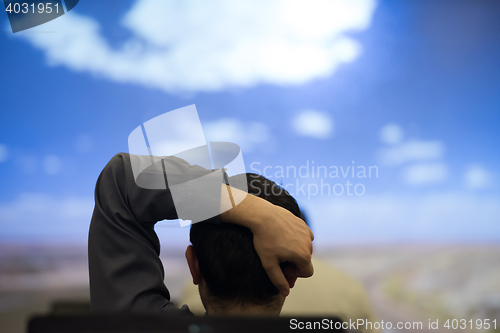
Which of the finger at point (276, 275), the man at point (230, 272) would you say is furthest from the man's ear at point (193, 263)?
the finger at point (276, 275)

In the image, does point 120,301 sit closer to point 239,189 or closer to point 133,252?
point 133,252

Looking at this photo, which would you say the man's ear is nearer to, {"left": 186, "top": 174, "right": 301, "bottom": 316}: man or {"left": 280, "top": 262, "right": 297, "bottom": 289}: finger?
{"left": 186, "top": 174, "right": 301, "bottom": 316}: man

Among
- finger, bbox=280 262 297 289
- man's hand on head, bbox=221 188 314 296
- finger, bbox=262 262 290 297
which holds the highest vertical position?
man's hand on head, bbox=221 188 314 296

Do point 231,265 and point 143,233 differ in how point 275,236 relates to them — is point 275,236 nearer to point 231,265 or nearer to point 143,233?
point 231,265

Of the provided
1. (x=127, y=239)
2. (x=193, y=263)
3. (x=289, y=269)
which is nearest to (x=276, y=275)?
(x=289, y=269)

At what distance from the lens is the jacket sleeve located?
483 millimetres

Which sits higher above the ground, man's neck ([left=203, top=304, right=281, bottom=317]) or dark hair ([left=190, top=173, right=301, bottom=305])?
dark hair ([left=190, top=173, right=301, bottom=305])

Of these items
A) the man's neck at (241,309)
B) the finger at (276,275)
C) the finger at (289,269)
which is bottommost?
the man's neck at (241,309)

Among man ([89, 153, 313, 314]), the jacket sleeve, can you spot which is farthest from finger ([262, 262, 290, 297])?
the jacket sleeve

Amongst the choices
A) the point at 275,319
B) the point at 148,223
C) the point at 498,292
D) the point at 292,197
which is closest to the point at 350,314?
the point at 292,197

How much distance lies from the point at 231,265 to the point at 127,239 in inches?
7.0

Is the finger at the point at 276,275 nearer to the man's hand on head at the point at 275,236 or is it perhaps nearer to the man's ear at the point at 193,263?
the man's hand on head at the point at 275,236

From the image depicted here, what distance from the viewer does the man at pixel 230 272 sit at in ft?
1.56

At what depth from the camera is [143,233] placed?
20.6 inches
